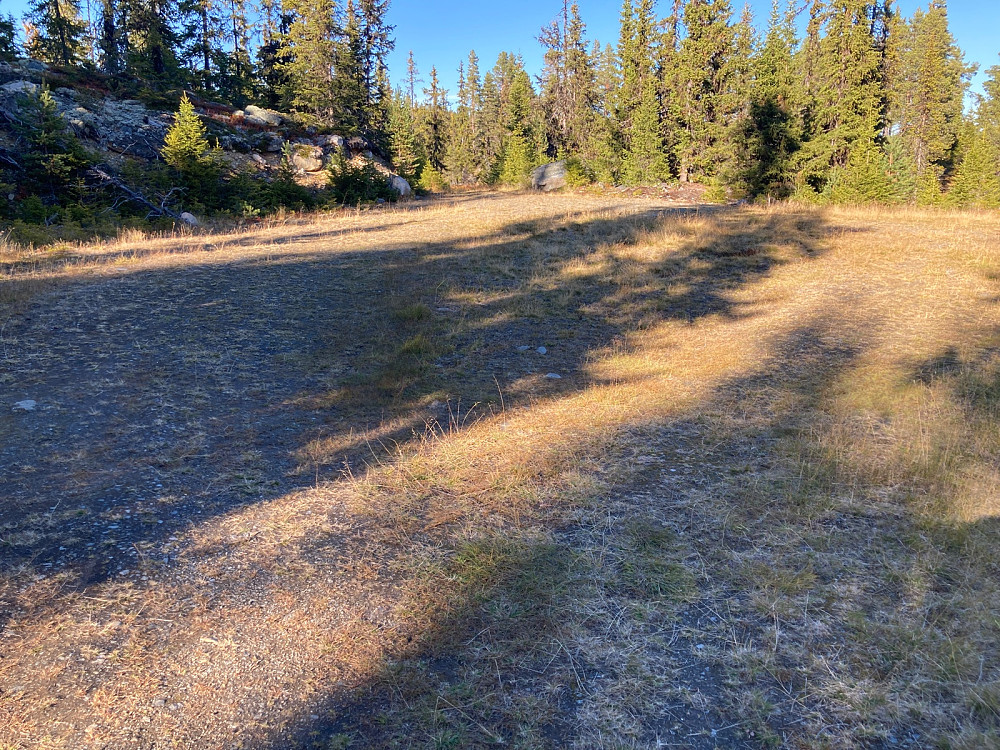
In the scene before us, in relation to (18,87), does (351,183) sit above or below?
below

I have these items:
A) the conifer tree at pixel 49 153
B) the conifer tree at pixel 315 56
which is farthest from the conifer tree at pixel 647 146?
the conifer tree at pixel 49 153

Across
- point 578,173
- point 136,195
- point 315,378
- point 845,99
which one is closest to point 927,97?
point 845,99

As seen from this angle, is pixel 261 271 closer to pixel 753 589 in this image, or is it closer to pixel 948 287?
pixel 753 589

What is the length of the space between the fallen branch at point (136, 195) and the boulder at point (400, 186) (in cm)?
1060

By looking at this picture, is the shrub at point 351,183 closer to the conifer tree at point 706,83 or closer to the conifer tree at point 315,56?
the conifer tree at point 315,56

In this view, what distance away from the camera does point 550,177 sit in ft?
117

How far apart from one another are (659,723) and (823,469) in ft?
9.68

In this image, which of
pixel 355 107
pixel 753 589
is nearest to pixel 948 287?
pixel 753 589

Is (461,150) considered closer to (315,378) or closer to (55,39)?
(55,39)

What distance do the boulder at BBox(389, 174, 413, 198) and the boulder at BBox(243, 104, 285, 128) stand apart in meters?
6.08

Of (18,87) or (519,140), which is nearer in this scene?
(18,87)

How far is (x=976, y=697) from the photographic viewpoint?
255 centimetres

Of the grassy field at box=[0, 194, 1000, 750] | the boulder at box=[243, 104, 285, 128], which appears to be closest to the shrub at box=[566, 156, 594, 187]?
the boulder at box=[243, 104, 285, 128]

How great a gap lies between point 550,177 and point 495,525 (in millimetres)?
34080
